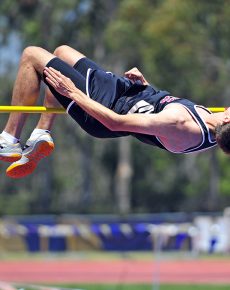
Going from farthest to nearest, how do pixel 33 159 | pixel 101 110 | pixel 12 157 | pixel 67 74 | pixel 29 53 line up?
pixel 33 159 → pixel 12 157 → pixel 29 53 → pixel 67 74 → pixel 101 110

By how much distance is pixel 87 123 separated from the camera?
7.30 m

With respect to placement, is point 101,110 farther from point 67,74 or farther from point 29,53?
point 29,53

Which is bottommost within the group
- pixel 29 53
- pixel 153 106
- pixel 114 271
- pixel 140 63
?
pixel 114 271

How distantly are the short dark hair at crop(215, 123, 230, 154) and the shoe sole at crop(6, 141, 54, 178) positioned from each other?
1485 millimetres

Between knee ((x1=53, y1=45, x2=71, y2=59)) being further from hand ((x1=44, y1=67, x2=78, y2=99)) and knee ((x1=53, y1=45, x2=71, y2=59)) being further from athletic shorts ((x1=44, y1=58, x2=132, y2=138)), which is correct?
hand ((x1=44, y1=67, x2=78, y2=99))

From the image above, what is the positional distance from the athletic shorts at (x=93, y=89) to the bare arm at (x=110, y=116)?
0.16m

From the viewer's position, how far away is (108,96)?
23.6 ft

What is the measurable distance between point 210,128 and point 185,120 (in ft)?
0.79

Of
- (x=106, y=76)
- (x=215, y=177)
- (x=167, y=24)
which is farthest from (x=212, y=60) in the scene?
(x=106, y=76)

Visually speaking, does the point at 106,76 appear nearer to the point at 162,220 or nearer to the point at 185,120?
the point at 185,120

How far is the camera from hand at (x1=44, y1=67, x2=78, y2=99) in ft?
23.0

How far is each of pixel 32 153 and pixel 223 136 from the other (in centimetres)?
172

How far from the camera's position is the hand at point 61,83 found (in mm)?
7000

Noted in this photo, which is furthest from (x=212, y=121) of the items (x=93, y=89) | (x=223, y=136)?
(x=93, y=89)
